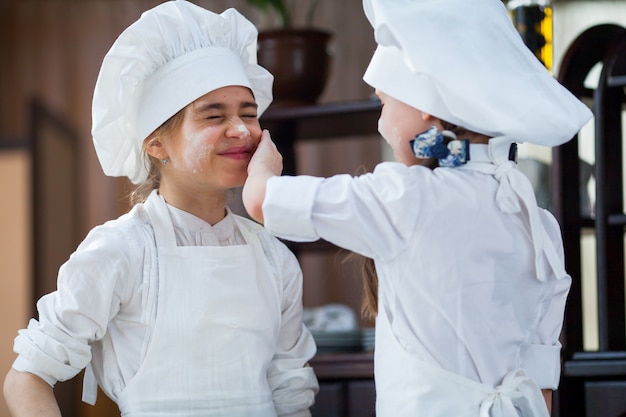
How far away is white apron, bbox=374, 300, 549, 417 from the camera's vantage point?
1589mm

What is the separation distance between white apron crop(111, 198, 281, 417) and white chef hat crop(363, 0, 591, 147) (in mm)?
542

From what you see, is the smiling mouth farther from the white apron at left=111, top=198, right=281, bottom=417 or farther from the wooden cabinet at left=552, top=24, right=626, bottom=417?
the wooden cabinet at left=552, top=24, right=626, bottom=417

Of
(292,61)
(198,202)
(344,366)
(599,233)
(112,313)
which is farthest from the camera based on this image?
(292,61)

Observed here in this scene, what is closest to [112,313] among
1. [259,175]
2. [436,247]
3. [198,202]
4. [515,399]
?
[198,202]

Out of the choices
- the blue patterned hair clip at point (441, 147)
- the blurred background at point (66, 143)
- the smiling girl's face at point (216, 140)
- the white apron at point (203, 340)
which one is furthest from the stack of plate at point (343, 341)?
the blurred background at point (66, 143)

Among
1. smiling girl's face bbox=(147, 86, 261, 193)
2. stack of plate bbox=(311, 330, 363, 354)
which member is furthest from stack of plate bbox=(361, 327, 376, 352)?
smiling girl's face bbox=(147, 86, 261, 193)

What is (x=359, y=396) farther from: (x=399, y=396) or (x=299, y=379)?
(x=399, y=396)

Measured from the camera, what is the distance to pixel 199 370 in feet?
5.99

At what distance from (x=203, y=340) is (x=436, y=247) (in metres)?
0.53

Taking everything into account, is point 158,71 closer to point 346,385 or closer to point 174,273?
point 174,273

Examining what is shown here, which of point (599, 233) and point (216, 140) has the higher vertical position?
point (216, 140)

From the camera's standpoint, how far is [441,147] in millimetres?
1599

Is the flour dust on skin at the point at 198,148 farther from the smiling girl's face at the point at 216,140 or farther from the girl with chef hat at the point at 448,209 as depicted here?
the girl with chef hat at the point at 448,209

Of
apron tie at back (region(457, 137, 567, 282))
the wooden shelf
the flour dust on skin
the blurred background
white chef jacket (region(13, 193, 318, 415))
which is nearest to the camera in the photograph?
apron tie at back (region(457, 137, 567, 282))
